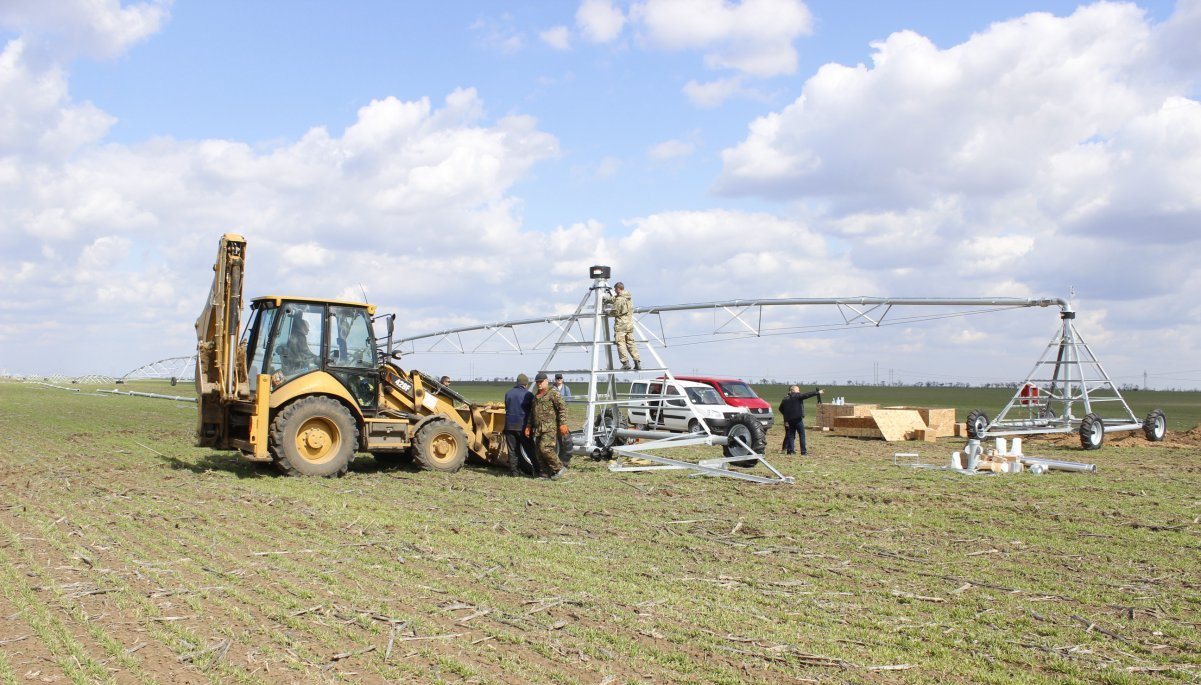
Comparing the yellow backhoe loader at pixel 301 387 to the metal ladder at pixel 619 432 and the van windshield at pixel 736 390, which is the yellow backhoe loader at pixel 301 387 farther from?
the van windshield at pixel 736 390

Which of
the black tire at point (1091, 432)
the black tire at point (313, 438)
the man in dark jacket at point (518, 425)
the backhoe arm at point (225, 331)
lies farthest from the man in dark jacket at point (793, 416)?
the backhoe arm at point (225, 331)

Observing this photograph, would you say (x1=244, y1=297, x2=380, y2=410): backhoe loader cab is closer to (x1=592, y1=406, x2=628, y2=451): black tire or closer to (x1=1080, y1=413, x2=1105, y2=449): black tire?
(x1=592, y1=406, x2=628, y2=451): black tire

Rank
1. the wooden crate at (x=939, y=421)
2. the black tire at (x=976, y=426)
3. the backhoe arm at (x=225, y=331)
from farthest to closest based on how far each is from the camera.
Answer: the wooden crate at (x=939, y=421)
the black tire at (x=976, y=426)
the backhoe arm at (x=225, y=331)

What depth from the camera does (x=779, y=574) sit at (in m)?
7.17

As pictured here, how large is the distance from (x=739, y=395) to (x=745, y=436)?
10.2m

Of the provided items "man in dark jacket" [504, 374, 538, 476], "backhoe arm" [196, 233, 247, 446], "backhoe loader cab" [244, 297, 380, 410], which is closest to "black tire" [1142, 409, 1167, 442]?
"man in dark jacket" [504, 374, 538, 476]

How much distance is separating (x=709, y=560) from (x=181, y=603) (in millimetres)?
4106

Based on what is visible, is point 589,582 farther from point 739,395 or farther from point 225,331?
point 739,395

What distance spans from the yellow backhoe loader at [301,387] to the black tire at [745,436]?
417 centimetres

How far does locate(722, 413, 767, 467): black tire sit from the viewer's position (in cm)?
1398

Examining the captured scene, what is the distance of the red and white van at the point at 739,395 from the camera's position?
77.2ft

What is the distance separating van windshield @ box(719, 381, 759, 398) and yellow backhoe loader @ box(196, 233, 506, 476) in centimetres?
1157

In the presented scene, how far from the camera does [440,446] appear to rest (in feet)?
44.9

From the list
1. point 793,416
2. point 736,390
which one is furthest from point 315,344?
point 736,390
